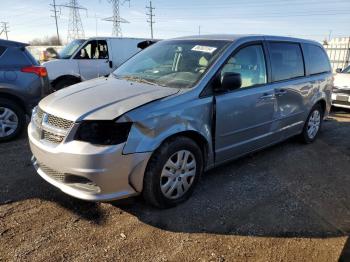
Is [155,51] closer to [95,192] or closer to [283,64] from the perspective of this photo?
[283,64]

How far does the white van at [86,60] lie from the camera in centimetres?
945

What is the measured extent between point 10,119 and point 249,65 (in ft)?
13.2

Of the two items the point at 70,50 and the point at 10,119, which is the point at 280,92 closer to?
the point at 10,119

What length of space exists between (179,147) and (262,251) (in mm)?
1213

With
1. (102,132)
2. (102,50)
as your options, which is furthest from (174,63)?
(102,50)

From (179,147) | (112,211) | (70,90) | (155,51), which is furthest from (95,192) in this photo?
(155,51)

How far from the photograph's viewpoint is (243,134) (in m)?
4.20

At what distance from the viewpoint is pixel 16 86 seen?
570cm

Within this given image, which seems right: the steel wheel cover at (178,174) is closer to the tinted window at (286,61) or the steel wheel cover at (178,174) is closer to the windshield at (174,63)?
the windshield at (174,63)

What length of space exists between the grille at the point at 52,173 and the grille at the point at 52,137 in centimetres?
28

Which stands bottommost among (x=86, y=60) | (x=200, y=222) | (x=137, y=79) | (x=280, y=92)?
(x=200, y=222)

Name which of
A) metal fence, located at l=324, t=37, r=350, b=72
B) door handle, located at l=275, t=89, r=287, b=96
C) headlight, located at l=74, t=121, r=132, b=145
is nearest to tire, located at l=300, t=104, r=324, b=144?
door handle, located at l=275, t=89, r=287, b=96

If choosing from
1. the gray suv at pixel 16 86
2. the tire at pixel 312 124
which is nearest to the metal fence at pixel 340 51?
the tire at pixel 312 124

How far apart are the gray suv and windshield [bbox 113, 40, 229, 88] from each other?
6.87 ft
